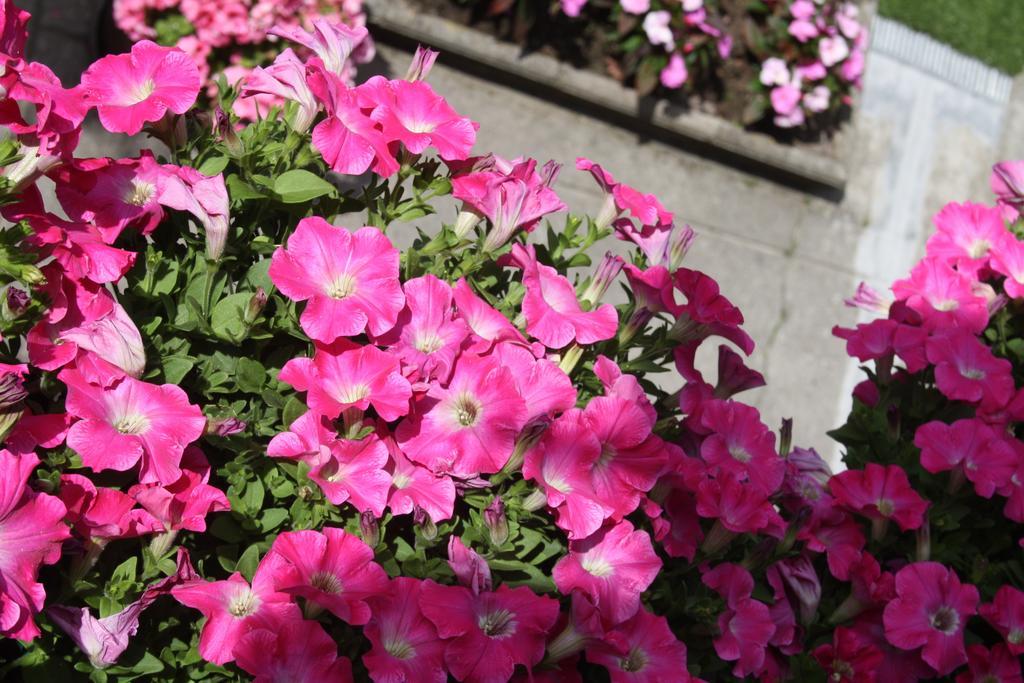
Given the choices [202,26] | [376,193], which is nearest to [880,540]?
[376,193]

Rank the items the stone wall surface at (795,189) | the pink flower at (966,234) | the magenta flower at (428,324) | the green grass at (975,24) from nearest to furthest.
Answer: the magenta flower at (428,324) < the pink flower at (966,234) < the stone wall surface at (795,189) < the green grass at (975,24)

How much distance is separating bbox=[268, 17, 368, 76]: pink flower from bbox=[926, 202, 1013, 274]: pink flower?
107cm

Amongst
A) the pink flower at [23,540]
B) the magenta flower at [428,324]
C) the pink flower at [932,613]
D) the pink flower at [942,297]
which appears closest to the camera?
the pink flower at [23,540]

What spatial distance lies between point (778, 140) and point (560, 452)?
11.5ft

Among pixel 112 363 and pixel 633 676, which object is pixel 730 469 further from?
pixel 112 363

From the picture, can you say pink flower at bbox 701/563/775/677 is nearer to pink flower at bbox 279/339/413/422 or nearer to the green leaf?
pink flower at bbox 279/339/413/422

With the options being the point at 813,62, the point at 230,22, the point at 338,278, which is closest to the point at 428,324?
the point at 338,278

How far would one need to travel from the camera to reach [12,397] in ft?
3.34

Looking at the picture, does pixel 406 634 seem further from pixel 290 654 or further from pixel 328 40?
pixel 328 40

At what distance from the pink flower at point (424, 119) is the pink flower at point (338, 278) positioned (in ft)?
0.50

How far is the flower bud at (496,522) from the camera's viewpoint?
1.13 metres

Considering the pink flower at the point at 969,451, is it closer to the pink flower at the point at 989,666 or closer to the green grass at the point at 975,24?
the pink flower at the point at 989,666

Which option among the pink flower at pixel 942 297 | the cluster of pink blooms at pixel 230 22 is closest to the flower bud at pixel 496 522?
the pink flower at pixel 942 297

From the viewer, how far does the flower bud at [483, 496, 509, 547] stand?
1.13 metres
